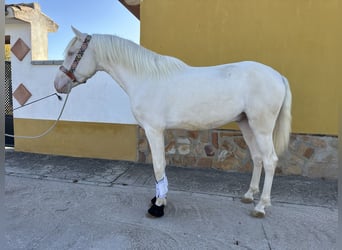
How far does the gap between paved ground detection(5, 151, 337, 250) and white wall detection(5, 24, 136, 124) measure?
103cm

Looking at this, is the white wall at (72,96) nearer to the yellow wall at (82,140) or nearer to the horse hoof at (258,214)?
the yellow wall at (82,140)

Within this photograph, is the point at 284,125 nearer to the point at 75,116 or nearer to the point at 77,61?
the point at 77,61

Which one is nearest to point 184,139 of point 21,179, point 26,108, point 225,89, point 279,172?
point 279,172

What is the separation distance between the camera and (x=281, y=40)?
11.4 feet

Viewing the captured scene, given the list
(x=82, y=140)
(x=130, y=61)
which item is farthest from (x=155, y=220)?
→ (x=82, y=140)

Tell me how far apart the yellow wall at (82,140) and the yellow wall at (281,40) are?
5.37 ft

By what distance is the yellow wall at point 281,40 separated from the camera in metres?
3.37

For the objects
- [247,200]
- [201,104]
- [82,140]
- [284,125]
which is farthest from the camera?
[82,140]

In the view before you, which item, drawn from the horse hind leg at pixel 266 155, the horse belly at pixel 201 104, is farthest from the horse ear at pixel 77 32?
the horse hind leg at pixel 266 155

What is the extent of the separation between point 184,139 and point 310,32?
7.79ft

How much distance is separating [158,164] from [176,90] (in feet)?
2.34

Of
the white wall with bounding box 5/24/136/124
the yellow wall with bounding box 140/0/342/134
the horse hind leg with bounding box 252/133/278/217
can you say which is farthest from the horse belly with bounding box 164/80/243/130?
the white wall with bounding box 5/24/136/124

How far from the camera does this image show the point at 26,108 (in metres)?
4.50

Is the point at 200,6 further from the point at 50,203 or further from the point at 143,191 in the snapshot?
the point at 50,203
